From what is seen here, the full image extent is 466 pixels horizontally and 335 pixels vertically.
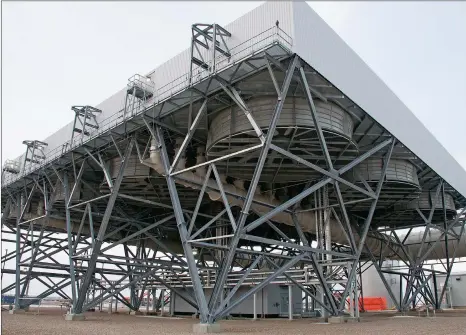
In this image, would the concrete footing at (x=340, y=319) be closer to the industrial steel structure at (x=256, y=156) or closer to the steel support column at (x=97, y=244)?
the industrial steel structure at (x=256, y=156)

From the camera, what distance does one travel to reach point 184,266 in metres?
29.9

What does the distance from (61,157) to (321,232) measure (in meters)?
16.6

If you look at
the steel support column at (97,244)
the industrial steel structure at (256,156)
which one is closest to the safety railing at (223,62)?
the industrial steel structure at (256,156)

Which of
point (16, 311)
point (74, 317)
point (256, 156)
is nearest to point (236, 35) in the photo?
point (256, 156)

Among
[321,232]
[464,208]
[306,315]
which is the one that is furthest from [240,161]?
[464,208]

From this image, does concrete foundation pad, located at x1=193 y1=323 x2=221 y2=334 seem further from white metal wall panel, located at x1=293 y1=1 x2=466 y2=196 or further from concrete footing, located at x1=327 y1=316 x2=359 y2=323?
white metal wall panel, located at x1=293 y1=1 x2=466 y2=196

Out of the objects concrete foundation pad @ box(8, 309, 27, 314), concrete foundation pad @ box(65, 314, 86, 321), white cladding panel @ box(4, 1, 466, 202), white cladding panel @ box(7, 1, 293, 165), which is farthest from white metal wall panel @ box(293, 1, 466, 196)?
concrete foundation pad @ box(8, 309, 27, 314)

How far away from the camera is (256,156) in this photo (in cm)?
2181

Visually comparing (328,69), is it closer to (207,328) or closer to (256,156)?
(256,156)

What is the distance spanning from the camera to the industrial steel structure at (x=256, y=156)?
17656 mm

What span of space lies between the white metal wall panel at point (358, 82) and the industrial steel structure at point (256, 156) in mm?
100

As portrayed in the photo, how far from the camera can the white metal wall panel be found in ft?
59.3

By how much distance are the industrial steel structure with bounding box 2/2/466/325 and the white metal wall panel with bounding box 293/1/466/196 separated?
10cm

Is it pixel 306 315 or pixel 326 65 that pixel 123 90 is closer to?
pixel 326 65
